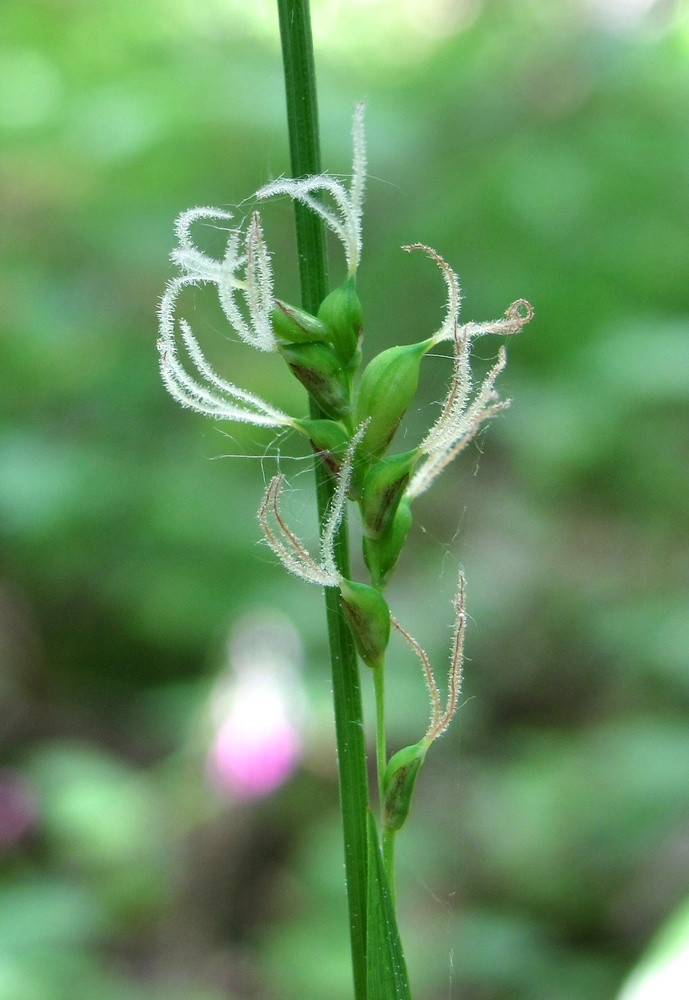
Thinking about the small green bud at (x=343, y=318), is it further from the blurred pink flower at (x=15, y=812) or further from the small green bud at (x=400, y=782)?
the blurred pink flower at (x=15, y=812)

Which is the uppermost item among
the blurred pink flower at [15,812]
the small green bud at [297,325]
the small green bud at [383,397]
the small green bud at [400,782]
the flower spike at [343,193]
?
the flower spike at [343,193]

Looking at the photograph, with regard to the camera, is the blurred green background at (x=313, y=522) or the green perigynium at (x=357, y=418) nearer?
the green perigynium at (x=357, y=418)

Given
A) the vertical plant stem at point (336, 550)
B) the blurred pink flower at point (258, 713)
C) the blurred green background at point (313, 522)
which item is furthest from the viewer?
the blurred pink flower at point (258, 713)

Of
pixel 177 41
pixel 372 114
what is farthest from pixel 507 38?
pixel 177 41

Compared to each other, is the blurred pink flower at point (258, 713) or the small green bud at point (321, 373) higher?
the small green bud at point (321, 373)

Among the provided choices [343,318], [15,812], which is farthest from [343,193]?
[15,812]

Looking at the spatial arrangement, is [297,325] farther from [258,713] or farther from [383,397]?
[258,713]

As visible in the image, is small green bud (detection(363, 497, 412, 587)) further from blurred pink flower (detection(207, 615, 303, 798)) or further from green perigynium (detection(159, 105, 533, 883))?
blurred pink flower (detection(207, 615, 303, 798))

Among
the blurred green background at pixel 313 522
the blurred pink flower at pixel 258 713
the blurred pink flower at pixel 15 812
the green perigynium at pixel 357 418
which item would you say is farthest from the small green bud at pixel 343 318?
the blurred pink flower at pixel 15 812
